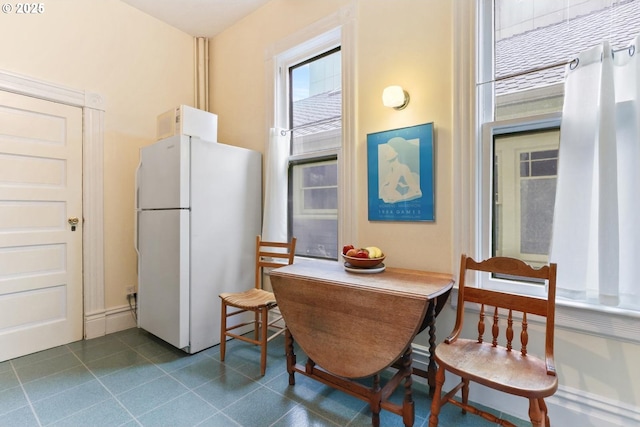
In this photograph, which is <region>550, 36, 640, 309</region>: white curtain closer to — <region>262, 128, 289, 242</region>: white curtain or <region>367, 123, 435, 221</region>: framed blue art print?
<region>367, 123, 435, 221</region>: framed blue art print

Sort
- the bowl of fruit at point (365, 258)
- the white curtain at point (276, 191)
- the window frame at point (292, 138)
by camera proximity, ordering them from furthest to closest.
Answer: the white curtain at point (276, 191) < the window frame at point (292, 138) < the bowl of fruit at point (365, 258)

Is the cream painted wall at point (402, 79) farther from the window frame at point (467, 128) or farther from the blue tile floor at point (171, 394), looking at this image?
the blue tile floor at point (171, 394)

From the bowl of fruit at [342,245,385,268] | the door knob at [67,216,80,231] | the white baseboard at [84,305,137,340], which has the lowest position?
the white baseboard at [84,305,137,340]

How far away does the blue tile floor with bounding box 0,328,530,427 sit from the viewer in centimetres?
163

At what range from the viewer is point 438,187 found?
6.37ft

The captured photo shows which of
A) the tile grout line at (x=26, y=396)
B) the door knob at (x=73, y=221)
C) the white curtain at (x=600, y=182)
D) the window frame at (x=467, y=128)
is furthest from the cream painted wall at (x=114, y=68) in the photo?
the white curtain at (x=600, y=182)

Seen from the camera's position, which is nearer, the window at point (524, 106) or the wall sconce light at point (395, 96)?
the window at point (524, 106)

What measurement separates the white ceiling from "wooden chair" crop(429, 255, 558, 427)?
3172 mm

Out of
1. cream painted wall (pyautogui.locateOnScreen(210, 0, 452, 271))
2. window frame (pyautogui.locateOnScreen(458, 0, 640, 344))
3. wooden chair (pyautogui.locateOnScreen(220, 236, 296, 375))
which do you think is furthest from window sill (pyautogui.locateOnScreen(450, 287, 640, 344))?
wooden chair (pyautogui.locateOnScreen(220, 236, 296, 375))

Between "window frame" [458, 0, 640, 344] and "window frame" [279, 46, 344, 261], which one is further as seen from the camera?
"window frame" [279, 46, 344, 261]

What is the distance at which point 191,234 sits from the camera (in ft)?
7.84

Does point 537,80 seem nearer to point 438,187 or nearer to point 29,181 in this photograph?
point 438,187

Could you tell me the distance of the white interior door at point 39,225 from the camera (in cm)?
232

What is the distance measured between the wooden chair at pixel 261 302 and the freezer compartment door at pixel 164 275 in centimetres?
33
